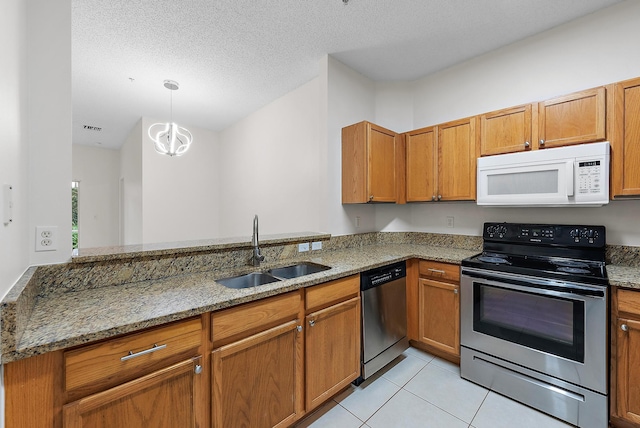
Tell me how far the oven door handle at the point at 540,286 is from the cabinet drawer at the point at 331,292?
888mm

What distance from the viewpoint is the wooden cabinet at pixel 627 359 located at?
4.80ft

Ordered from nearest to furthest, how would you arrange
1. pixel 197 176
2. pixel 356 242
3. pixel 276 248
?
pixel 276 248 → pixel 356 242 → pixel 197 176

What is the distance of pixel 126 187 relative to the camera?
5363 millimetres

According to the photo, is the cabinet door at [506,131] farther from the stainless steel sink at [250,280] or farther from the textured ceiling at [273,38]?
the stainless steel sink at [250,280]

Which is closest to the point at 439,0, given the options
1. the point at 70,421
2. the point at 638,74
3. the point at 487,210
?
the point at 638,74

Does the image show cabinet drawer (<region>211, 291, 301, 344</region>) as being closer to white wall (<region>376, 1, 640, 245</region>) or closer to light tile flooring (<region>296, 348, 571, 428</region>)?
light tile flooring (<region>296, 348, 571, 428</region>)

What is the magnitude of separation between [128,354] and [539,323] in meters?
2.29

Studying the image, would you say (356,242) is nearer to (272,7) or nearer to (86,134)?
(272,7)

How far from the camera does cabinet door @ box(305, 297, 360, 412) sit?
63.2 inches

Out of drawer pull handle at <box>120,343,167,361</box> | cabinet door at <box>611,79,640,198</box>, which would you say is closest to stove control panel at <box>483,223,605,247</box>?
cabinet door at <box>611,79,640,198</box>

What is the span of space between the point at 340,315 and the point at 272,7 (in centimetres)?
226

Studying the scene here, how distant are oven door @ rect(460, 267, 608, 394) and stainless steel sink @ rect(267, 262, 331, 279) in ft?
3.69

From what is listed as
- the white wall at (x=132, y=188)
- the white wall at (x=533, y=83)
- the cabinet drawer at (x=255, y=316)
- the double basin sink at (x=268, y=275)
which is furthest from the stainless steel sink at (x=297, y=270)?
the white wall at (x=132, y=188)

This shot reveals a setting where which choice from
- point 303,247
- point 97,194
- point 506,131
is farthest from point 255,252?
point 97,194
